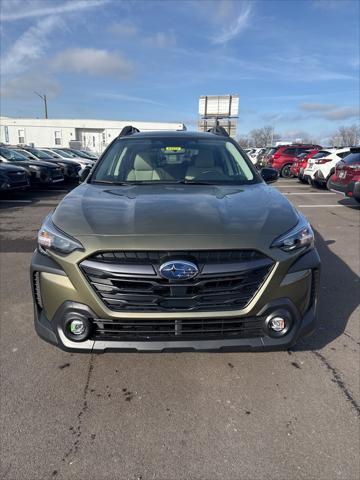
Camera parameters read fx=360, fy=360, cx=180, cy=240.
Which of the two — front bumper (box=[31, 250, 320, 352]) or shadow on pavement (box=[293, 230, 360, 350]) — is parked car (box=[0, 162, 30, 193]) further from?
front bumper (box=[31, 250, 320, 352])

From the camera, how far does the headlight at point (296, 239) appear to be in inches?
87.3

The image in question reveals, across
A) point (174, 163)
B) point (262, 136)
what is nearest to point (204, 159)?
point (174, 163)

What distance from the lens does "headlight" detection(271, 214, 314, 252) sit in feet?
7.27

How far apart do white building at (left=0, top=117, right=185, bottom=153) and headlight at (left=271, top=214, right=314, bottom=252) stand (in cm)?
4127

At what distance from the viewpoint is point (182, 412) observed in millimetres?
2297

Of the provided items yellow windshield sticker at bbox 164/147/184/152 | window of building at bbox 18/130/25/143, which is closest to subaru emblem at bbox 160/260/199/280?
yellow windshield sticker at bbox 164/147/184/152

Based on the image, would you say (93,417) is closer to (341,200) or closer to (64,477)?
(64,477)

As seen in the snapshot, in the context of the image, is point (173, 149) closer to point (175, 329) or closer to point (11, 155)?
point (175, 329)

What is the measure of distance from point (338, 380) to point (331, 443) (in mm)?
614

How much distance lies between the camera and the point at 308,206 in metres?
10.4

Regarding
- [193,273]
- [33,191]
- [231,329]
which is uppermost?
[193,273]

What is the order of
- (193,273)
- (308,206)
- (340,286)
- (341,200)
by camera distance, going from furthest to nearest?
(341,200) < (308,206) < (340,286) < (193,273)

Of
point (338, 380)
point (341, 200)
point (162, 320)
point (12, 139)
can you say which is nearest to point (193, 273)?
point (162, 320)

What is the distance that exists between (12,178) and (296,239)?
10632mm
